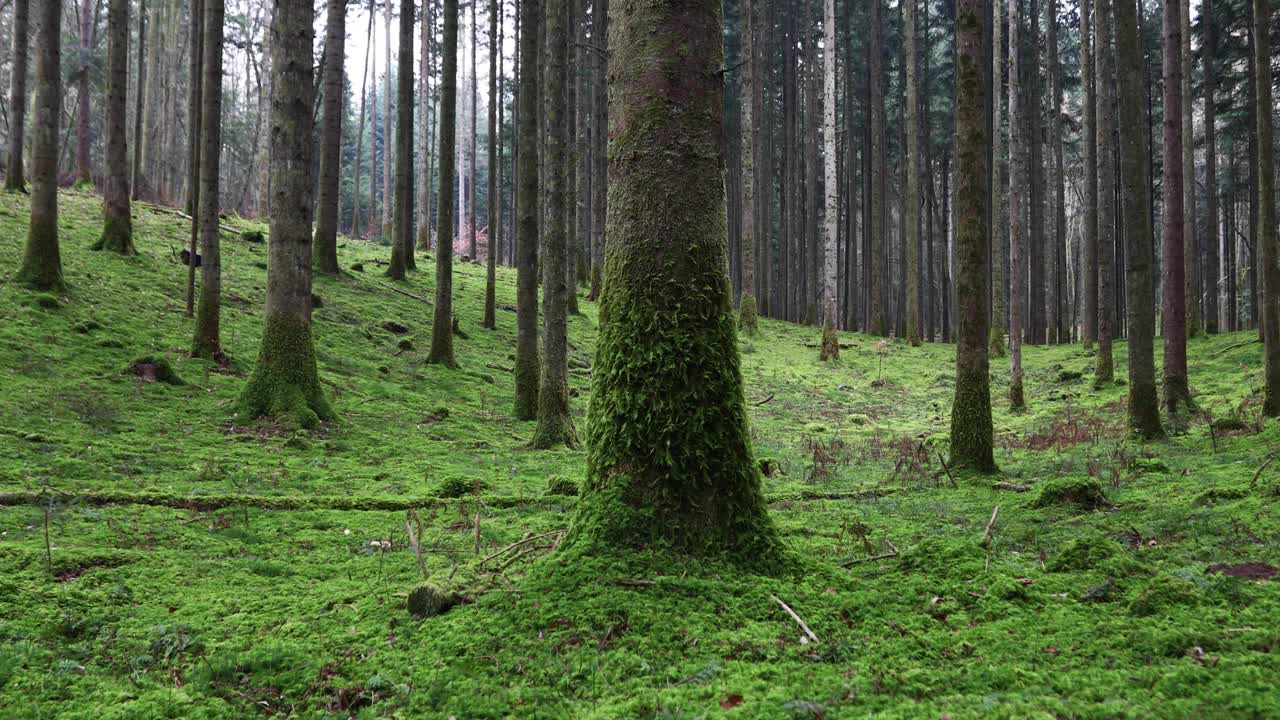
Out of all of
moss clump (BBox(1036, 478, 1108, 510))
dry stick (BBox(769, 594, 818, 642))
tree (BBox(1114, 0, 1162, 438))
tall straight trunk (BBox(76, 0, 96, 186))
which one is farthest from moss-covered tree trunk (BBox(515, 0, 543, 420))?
tall straight trunk (BBox(76, 0, 96, 186))

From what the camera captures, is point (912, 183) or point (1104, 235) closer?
point (1104, 235)

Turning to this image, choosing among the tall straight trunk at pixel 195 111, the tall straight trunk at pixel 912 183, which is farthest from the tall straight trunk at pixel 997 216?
the tall straight trunk at pixel 195 111

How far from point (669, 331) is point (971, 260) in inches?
213

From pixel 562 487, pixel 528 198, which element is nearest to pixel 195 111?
pixel 528 198

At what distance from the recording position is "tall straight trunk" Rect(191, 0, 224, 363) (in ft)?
35.8

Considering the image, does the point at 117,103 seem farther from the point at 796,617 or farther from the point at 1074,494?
the point at 1074,494

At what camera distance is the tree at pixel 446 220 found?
46.3ft

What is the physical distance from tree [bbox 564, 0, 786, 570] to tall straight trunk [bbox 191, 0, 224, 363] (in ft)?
30.3

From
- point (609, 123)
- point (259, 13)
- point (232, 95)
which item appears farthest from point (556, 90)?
point (232, 95)

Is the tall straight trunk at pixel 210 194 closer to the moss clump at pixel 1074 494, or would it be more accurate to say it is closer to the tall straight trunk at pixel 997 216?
the moss clump at pixel 1074 494

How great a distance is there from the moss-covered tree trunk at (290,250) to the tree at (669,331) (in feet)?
22.5

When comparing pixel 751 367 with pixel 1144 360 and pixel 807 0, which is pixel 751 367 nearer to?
pixel 1144 360

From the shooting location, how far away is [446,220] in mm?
14406

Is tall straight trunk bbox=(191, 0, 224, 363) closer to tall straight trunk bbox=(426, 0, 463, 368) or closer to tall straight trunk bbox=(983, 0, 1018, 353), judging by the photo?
tall straight trunk bbox=(426, 0, 463, 368)
